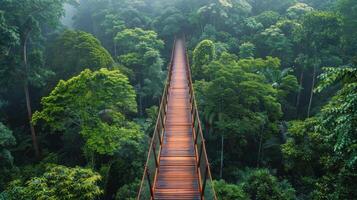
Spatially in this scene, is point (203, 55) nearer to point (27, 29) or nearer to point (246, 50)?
point (246, 50)

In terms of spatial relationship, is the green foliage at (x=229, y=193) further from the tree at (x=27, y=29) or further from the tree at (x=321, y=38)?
the tree at (x=27, y=29)

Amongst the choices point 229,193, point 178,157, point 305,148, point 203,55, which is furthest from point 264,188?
point 203,55

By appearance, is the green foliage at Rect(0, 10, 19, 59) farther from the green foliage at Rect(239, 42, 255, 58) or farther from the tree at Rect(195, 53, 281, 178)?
the green foliage at Rect(239, 42, 255, 58)

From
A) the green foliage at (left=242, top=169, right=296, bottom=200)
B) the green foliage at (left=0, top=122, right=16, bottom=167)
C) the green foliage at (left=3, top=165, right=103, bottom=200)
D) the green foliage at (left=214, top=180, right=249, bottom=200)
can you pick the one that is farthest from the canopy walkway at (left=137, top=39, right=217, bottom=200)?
the green foliage at (left=0, top=122, right=16, bottom=167)

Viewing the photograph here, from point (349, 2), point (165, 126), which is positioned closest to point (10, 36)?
point (165, 126)

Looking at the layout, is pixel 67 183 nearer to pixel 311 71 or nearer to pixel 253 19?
pixel 311 71
